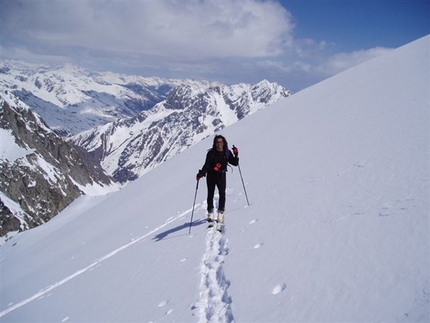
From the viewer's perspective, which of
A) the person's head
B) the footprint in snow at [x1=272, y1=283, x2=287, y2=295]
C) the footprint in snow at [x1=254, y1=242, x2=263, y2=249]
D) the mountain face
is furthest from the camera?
the mountain face

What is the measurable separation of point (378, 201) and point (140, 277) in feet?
19.6

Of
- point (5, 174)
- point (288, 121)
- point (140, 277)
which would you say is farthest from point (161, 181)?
point (5, 174)

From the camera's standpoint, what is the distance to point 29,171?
13912 cm

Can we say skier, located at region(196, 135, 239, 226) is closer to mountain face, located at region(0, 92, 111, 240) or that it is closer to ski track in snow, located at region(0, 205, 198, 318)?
ski track in snow, located at region(0, 205, 198, 318)

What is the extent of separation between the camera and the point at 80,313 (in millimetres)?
7531

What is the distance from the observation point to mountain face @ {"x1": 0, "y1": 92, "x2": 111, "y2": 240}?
12012 cm

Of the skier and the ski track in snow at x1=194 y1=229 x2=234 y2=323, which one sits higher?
the skier

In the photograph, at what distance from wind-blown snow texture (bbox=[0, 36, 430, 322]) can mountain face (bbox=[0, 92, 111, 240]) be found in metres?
117

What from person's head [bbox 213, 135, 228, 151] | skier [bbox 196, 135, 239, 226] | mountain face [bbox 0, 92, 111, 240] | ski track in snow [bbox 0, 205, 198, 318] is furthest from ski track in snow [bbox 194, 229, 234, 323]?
mountain face [bbox 0, 92, 111, 240]

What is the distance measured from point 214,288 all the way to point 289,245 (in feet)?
5.72

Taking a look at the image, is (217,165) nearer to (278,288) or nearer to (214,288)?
(214,288)

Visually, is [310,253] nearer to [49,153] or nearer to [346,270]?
[346,270]

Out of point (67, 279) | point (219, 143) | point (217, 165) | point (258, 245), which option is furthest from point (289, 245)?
point (67, 279)

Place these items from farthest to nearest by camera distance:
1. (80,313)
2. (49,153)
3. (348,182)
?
(49,153) → (348,182) → (80,313)
